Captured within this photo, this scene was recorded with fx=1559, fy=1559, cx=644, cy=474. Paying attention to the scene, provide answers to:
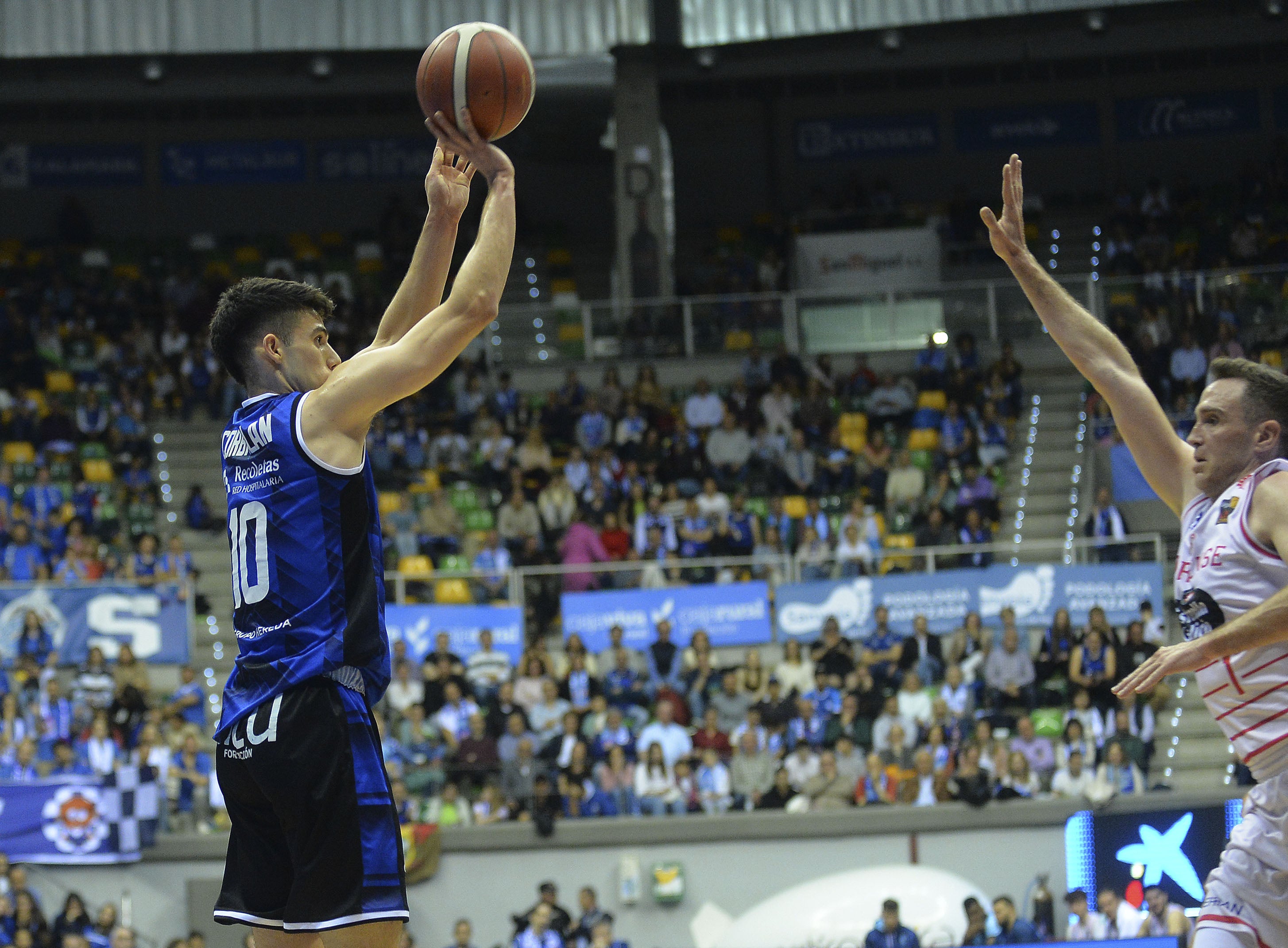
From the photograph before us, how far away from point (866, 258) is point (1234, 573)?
2008 cm

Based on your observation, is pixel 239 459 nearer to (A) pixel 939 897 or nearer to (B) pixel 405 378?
(B) pixel 405 378

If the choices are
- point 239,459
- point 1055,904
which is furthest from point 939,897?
point 239,459

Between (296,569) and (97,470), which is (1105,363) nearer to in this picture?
(296,569)

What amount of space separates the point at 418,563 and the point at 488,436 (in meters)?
2.60

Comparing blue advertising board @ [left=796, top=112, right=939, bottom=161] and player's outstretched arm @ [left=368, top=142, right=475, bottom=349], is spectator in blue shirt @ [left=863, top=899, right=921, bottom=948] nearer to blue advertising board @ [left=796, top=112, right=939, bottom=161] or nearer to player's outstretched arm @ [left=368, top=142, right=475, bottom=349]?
player's outstretched arm @ [left=368, top=142, right=475, bottom=349]

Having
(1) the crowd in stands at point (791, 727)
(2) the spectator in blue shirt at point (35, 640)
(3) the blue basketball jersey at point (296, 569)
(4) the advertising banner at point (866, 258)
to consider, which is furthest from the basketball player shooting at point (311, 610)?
(4) the advertising banner at point (866, 258)

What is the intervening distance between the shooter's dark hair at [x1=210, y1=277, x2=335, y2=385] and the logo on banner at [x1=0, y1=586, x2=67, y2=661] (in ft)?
41.8

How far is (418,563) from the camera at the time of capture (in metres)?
17.5

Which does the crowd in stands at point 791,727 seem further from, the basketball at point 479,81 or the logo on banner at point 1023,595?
the basketball at point 479,81

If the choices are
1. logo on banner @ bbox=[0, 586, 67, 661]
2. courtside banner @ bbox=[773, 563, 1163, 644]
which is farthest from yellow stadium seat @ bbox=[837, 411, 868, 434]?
logo on banner @ bbox=[0, 586, 67, 661]

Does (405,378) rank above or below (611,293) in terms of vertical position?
below

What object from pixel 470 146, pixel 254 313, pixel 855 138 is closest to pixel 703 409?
pixel 855 138

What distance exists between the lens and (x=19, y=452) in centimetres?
1984

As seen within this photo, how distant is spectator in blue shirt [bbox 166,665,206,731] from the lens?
15.3m
